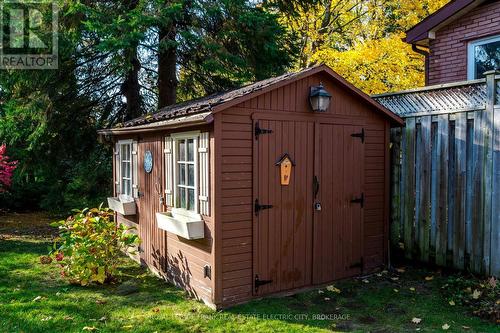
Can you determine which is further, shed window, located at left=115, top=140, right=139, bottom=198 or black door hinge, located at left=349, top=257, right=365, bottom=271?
shed window, located at left=115, top=140, right=139, bottom=198

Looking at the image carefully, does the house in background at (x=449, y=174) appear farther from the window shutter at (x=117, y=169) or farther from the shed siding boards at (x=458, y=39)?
the window shutter at (x=117, y=169)

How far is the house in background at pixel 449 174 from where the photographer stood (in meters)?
5.22

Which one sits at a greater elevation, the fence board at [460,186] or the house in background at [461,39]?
the house in background at [461,39]

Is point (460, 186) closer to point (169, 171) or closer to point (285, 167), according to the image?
point (285, 167)

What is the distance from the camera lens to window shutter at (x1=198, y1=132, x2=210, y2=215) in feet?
15.8

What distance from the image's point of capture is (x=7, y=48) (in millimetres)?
8914

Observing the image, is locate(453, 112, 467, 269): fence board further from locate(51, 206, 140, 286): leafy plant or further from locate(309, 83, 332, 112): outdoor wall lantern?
locate(51, 206, 140, 286): leafy plant

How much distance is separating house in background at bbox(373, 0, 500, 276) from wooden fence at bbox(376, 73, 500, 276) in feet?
0.04

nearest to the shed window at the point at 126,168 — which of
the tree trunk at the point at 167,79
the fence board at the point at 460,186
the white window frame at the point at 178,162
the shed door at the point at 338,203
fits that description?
the white window frame at the point at 178,162

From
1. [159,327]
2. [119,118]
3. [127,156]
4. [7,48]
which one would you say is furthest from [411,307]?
[7,48]

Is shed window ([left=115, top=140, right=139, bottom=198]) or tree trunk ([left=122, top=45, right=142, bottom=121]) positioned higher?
tree trunk ([left=122, top=45, right=142, bottom=121])

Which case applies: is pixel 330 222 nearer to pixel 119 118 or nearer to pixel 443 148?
pixel 443 148

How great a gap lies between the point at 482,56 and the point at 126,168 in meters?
7.23

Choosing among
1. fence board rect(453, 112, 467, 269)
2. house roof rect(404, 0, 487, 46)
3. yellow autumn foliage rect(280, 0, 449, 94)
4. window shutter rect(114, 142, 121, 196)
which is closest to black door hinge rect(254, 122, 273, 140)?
fence board rect(453, 112, 467, 269)
